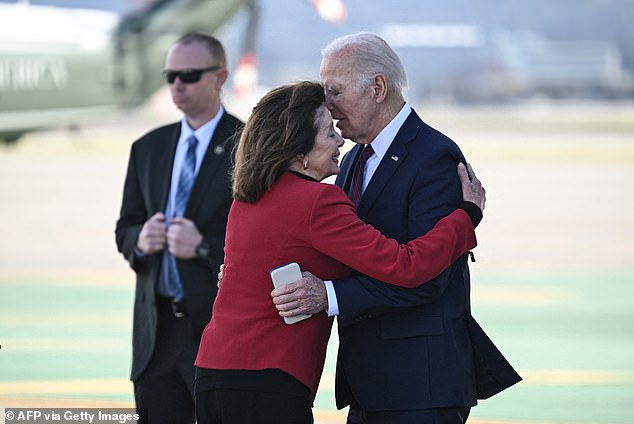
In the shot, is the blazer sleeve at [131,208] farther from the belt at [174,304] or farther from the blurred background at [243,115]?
the blurred background at [243,115]

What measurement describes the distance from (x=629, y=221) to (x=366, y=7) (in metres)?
54.9

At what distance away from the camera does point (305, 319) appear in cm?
253

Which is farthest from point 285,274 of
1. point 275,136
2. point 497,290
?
point 497,290

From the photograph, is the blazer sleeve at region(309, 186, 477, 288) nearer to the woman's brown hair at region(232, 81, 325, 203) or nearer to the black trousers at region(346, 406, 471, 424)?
the woman's brown hair at region(232, 81, 325, 203)

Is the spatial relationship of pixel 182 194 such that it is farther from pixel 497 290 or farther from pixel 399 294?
pixel 497 290

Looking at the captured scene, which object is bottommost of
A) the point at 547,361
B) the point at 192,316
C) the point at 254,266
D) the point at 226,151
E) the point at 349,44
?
the point at 547,361

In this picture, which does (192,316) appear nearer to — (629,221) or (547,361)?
(547,361)

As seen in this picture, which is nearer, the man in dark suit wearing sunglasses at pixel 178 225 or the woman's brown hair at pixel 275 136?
the woman's brown hair at pixel 275 136

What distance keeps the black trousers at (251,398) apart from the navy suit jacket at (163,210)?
107 centimetres

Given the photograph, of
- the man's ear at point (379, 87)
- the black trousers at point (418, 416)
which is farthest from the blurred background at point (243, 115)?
the man's ear at point (379, 87)

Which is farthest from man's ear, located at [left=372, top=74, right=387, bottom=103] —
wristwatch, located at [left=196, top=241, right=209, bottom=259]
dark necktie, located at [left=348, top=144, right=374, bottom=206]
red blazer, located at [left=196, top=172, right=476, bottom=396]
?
wristwatch, located at [left=196, top=241, right=209, bottom=259]

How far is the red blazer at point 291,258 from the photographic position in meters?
2.47

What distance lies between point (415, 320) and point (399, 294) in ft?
0.43

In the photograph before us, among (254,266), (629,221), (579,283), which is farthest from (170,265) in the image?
(629,221)
